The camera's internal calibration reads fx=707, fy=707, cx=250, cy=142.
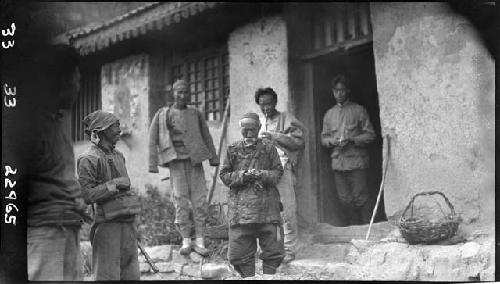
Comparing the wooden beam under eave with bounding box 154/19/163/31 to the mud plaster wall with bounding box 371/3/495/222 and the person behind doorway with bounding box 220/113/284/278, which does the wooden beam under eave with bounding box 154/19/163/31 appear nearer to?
the person behind doorway with bounding box 220/113/284/278

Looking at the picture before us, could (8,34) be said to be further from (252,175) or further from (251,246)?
(251,246)

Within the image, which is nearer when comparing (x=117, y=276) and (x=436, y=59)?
(x=117, y=276)

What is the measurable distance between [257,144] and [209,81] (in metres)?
2.55

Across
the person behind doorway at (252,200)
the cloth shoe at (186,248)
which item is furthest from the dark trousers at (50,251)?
the cloth shoe at (186,248)

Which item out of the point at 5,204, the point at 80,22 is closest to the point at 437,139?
the point at 5,204

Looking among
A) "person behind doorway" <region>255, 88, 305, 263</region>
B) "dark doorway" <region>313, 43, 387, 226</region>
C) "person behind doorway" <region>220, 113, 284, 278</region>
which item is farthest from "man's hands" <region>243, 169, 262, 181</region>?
"dark doorway" <region>313, 43, 387, 226</region>

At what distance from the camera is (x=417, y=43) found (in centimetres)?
727

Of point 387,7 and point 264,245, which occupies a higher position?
point 387,7

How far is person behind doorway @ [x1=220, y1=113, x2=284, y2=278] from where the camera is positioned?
6.64 m

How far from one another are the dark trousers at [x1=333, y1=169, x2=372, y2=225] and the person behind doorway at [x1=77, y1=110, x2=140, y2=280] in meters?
2.90

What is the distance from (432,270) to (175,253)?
2.80 m

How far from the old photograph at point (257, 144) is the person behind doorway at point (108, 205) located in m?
0.01

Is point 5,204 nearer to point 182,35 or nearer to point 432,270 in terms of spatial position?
point 182,35

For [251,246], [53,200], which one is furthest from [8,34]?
[251,246]
